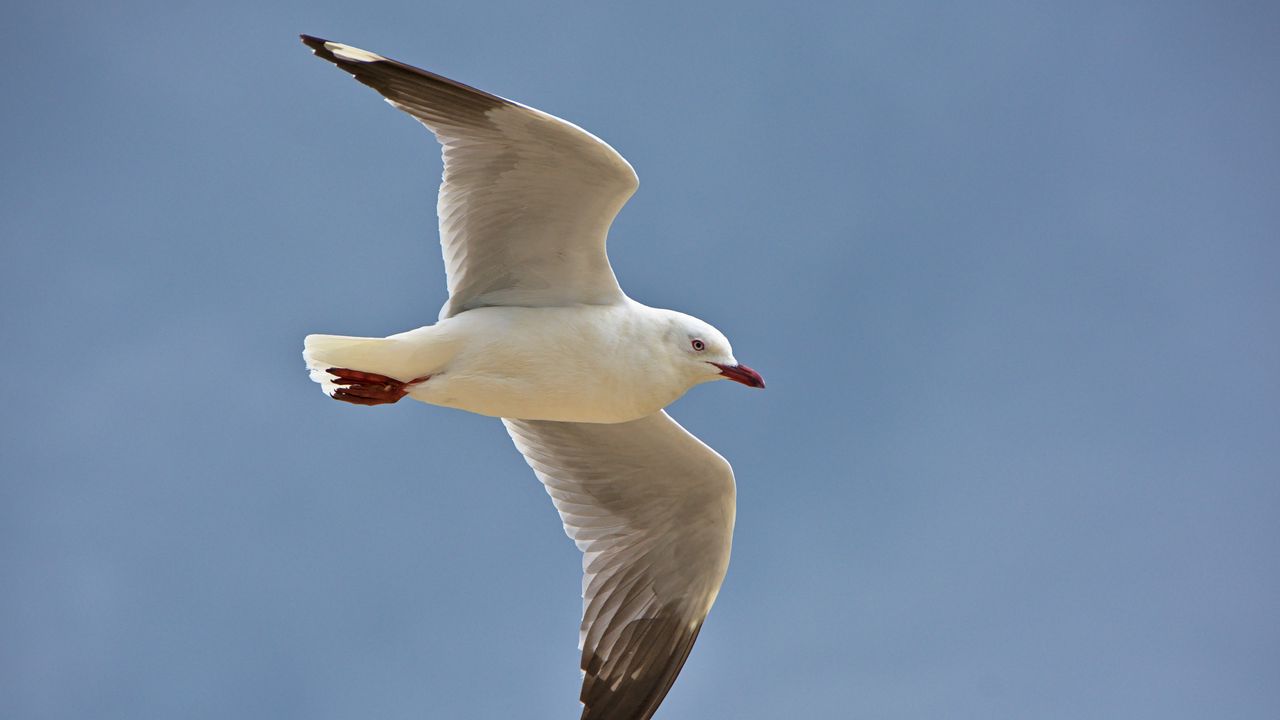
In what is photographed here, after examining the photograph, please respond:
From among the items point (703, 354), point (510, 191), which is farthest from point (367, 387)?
point (703, 354)

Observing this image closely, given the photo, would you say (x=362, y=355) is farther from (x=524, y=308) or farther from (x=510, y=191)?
(x=510, y=191)

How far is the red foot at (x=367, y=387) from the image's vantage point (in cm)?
750

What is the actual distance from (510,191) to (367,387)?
124cm

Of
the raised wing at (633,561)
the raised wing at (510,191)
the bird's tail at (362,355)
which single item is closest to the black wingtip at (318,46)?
Result: the raised wing at (510,191)

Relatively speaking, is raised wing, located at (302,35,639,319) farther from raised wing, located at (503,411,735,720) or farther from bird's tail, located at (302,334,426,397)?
raised wing, located at (503,411,735,720)

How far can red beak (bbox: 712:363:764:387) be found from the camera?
7488 millimetres

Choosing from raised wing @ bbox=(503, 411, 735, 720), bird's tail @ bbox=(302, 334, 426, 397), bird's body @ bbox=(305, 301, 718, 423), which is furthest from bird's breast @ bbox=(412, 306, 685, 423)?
raised wing @ bbox=(503, 411, 735, 720)

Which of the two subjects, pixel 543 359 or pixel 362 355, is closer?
pixel 362 355

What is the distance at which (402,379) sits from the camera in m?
7.53

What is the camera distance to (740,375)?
24.6ft

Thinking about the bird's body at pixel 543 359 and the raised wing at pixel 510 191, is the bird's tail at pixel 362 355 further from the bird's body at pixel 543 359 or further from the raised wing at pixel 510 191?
the raised wing at pixel 510 191

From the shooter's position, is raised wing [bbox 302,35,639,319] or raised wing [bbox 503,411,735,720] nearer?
raised wing [bbox 302,35,639,319]

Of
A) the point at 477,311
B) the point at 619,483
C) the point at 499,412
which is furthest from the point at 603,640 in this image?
the point at 477,311

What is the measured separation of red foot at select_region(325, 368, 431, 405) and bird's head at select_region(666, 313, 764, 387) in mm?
1301
